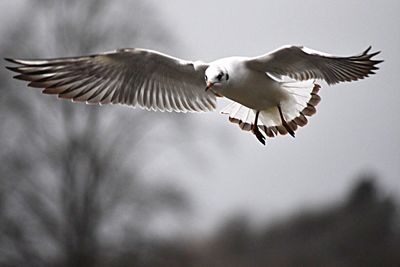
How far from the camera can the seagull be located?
5598mm

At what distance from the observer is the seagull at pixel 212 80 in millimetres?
5598

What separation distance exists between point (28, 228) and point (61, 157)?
1097 millimetres

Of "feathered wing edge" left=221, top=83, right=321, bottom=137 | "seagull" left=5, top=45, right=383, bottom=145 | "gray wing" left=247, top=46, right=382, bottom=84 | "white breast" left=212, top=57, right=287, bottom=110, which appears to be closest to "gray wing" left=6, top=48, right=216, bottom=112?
"seagull" left=5, top=45, right=383, bottom=145

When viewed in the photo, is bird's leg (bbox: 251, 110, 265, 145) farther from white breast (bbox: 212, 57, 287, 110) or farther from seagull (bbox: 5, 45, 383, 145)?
white breast (bbox: 212, 57, 287, 110)

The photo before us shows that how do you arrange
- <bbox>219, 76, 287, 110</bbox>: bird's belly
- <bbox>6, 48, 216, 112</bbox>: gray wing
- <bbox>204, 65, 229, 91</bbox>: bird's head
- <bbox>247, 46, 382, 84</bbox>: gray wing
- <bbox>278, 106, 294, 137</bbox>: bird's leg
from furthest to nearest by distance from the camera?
<bbox>278, 106, 294, 137</bbox>: bird's leg → <bbox>6, 48, 216, 112</bbox>: gray wing → <bbox>219, 76, 287, 110</bbox>: bird's belly → <bbox>247, 46, 382, 84</bbox>: gray wing → <bbox>204, 65, 229, 91</bbox>: bird's head

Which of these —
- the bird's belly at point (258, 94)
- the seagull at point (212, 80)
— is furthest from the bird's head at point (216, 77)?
the bird's belly at point (258, 94)

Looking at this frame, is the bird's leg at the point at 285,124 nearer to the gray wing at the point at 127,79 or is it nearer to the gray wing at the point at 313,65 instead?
the gray wing at the point at 313,65

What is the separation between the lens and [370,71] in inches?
221

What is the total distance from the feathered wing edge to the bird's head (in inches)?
26.7

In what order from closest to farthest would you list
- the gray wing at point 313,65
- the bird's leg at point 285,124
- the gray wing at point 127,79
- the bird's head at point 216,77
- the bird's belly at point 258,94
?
the bird's head at point 216,77 < the gray wing at point 313,65 < the bird's belly at point 258,94 < the gray wing at point 127,79 < the bird's leg at point 285,124

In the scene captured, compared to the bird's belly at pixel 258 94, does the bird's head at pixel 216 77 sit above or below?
below

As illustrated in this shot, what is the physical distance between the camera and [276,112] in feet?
20.0

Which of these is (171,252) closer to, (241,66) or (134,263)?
(134,263)

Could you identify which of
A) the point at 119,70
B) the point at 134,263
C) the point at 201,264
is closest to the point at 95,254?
the point at 134,263
